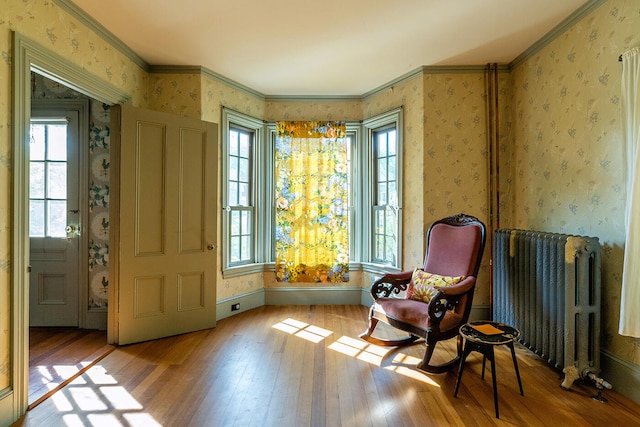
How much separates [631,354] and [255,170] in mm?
3846

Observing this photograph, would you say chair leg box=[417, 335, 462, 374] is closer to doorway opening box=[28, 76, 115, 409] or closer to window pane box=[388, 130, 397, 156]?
window pane box=[388, 130, 397, 156]

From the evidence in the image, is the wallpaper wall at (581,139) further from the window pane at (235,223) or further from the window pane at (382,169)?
the window pane at (235,223)

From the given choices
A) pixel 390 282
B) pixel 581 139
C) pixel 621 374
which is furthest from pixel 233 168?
pixel 621 374

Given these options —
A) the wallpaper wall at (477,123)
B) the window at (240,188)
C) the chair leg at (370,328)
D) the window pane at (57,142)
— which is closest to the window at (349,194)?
the window at (240,188)

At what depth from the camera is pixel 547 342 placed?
2547 mm

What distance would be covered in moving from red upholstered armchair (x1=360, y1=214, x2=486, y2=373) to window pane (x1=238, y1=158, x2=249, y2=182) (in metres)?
2.14

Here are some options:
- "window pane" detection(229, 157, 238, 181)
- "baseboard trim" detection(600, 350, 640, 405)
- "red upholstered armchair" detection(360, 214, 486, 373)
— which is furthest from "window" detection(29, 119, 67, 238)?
"baseboard trim" detection(600, 350, 640, 405)

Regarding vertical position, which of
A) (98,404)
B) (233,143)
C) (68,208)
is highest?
(233,143)

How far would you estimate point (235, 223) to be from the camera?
13.8ft

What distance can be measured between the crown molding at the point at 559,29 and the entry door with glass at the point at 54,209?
448cm

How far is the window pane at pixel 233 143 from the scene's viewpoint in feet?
13.7

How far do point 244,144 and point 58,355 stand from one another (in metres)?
2.81

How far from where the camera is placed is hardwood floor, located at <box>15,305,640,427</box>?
2.05 meters

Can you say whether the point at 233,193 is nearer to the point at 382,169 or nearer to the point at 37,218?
the point at 382,169
